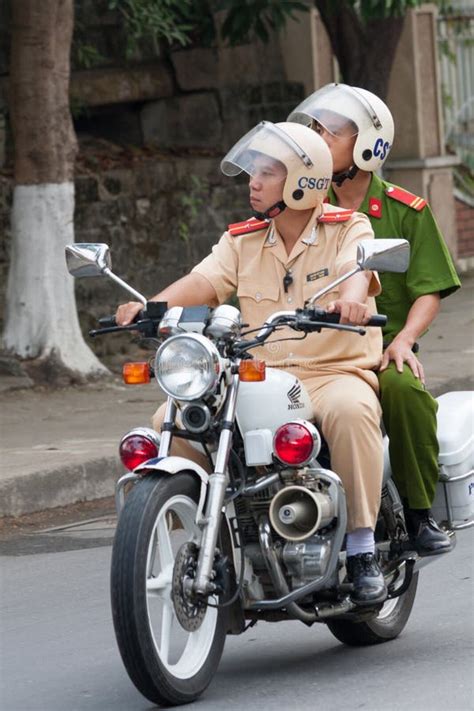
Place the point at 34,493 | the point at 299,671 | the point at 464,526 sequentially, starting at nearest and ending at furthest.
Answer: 1. the point at 299,671
2. the point at 464,526
3. the point at 34,493

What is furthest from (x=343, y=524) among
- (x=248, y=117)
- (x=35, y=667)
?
(x=248, y=117)

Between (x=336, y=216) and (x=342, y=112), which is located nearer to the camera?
(x=336, y=216)

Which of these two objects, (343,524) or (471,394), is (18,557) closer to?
(471,394)

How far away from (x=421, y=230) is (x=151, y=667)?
6.39 feet

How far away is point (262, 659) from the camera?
5.25 metres

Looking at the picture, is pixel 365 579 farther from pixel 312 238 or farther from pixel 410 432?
pixel 312 238

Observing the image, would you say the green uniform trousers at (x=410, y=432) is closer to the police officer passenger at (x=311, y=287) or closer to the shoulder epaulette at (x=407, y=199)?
the police officer passenger at (x=311, y=287)

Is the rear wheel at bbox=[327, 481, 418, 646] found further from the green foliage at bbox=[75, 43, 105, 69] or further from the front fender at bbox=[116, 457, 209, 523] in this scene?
the green foliage at bbox=[75, 43, 105, 69]

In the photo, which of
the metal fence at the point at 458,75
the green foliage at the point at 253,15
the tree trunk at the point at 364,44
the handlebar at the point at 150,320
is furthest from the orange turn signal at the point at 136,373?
the metal fence at the point at 458,75

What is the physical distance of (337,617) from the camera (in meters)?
4.83

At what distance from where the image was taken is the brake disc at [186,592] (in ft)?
14.5

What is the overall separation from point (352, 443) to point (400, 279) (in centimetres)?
99

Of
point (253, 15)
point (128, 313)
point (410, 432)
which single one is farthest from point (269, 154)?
point (253, 15)

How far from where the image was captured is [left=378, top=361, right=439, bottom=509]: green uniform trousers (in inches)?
198
